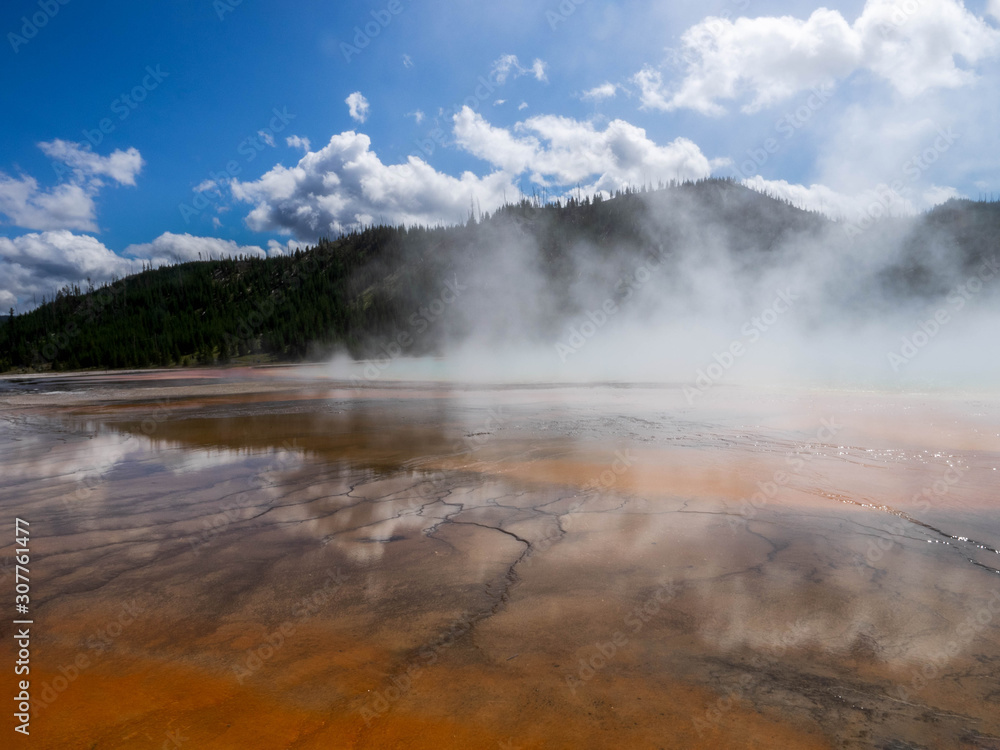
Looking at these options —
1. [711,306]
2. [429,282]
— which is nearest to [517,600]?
[711,306]

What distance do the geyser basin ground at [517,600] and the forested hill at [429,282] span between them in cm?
6115

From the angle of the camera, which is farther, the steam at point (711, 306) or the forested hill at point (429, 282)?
the forested hill at point (429, 282)

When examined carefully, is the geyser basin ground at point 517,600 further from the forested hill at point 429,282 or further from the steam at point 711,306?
the forested hill at point 429,282

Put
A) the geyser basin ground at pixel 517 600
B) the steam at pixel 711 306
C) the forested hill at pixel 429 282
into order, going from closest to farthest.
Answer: the geyser basin ground at pixel 517 600 < the steam at pixel 711 306 < the forested hill at pixel 429 282

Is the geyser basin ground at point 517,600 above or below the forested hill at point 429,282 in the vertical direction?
below

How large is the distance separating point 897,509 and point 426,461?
5.55 meters

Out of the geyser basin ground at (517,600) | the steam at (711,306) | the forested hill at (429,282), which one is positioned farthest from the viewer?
the forested hill at (429,282)

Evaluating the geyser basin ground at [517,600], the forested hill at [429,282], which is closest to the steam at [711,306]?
the forested hill at [429,282]

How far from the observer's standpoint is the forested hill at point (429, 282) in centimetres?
8125

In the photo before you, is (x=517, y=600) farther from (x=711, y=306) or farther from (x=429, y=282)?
(x=429, y=282)

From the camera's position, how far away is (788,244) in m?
101

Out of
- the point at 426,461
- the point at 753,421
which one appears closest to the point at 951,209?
the point at 753,421

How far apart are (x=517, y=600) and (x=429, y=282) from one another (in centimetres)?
9817

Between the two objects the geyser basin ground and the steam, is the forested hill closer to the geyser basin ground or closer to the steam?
the steam
